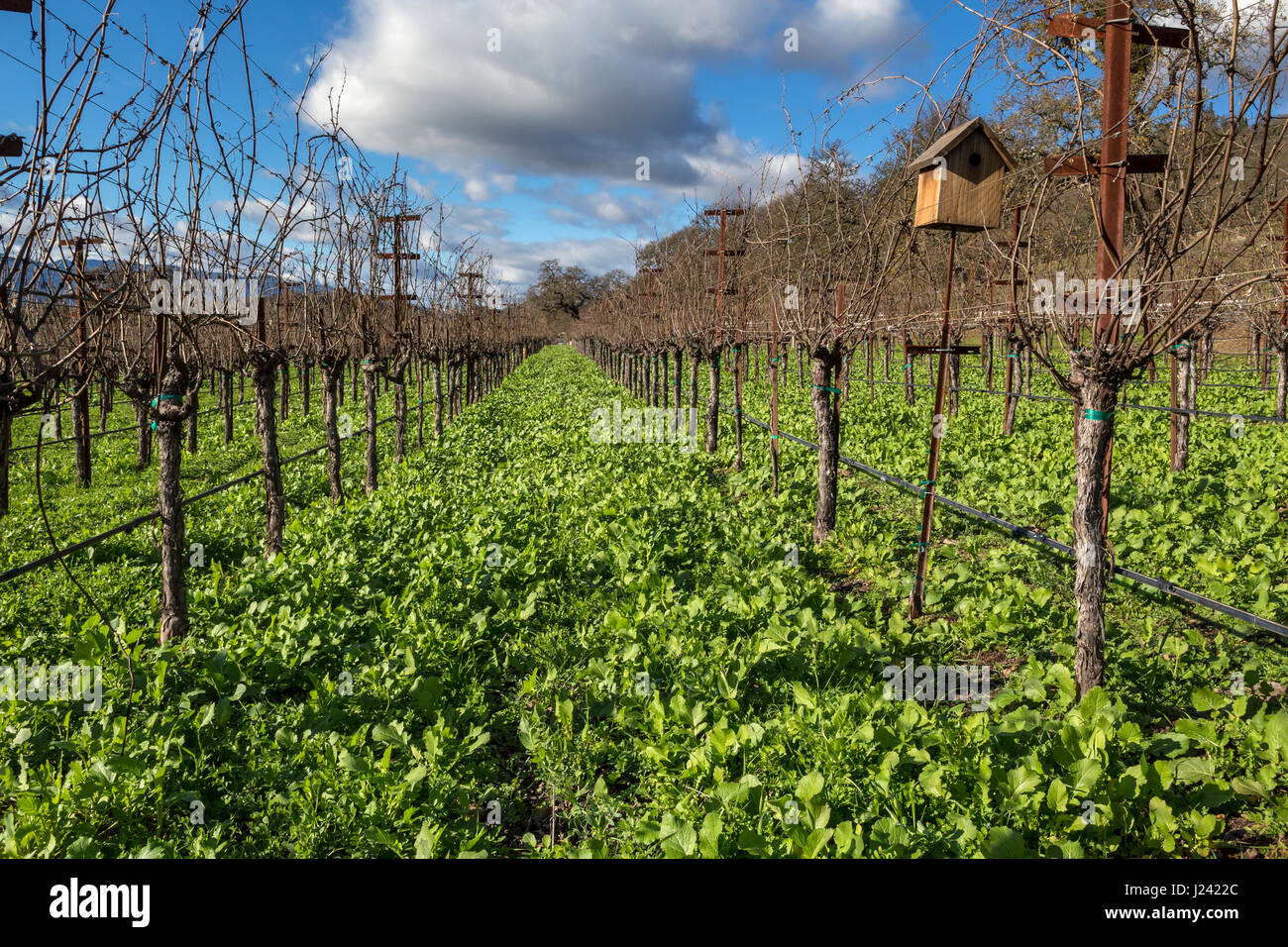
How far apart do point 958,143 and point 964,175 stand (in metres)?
0.25

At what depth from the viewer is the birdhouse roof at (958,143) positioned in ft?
16.6

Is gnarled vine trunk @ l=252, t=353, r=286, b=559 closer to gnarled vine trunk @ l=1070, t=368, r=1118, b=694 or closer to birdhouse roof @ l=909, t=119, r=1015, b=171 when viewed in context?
birdhouse roof @ l=909, t=119, r=1015, b=171

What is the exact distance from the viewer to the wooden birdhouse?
5.12 m

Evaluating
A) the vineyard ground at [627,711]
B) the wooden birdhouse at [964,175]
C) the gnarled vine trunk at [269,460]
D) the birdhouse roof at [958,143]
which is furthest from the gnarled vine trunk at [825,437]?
the gnarled vine trunk at [269,460]

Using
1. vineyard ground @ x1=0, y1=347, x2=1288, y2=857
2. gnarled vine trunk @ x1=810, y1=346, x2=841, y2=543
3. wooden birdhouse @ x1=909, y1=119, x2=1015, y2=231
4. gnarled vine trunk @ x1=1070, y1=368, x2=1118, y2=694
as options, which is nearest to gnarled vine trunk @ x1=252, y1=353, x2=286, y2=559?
vineyard ground @ x1=0, y1=347, x2=1288, y2=857

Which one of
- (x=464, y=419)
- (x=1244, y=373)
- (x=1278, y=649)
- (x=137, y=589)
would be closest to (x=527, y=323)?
(x=464, y=419)

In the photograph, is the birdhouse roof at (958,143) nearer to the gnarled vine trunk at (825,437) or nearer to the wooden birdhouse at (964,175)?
the wooden birdhouse at (964,175)

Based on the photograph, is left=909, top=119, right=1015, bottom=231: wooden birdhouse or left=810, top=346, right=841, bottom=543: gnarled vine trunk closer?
left=909, top=119, right=1015, bottom=231: wooden birdhouse

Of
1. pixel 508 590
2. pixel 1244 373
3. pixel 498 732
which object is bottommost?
pixel 498 732

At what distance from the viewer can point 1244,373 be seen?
884 inches

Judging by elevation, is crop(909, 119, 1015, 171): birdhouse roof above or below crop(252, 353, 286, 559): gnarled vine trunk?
above

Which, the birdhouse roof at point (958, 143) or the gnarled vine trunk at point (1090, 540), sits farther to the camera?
the birdhouse roof at point (958, 143)
